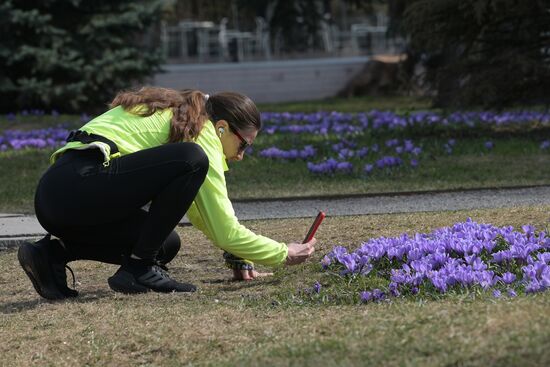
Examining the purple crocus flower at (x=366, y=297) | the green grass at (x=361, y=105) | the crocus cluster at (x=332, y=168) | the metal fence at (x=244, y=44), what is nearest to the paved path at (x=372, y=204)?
the crocus cluster at (x=332, y=168)

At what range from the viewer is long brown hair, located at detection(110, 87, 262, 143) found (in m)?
5.13

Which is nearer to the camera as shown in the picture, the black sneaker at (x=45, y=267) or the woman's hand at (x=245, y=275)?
the black sneaker at (x=45, y=267)

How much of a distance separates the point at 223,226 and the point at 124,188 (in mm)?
529

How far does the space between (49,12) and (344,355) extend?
1600 cm

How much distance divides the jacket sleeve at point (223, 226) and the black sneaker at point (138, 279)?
1.55 ft

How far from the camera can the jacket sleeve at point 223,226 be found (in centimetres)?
513

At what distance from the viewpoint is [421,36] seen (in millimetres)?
12359

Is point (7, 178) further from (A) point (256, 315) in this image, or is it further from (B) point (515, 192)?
(A) point (256, 315)

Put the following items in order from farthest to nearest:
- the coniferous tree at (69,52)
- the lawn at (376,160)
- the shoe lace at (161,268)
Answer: the coniferous tree at (69,52), the lawn at (376,160), the shoe lace at (161,268)

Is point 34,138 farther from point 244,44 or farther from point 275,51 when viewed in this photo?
point 244,44

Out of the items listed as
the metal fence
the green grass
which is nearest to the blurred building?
the metal fence

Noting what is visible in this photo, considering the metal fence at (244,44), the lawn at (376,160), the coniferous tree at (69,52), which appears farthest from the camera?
the metal fence at (244,44)

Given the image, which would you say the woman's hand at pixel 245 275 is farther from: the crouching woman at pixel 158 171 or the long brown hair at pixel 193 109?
the long brown hair at pixel 193 109

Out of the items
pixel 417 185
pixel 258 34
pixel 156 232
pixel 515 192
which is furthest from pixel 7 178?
pixel 258 34
